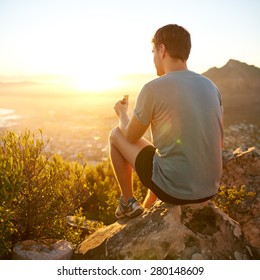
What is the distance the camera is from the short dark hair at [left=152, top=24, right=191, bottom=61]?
10.2 ft

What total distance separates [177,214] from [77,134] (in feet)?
114

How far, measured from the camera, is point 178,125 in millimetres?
3000

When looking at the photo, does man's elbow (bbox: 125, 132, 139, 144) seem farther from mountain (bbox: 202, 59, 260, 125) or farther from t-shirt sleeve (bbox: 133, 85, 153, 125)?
mountain (bbox: 202, 59, 260, 125)

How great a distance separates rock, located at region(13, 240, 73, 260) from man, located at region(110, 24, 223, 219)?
3.81ft

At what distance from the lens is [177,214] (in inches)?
133

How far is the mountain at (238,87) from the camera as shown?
37.9 m

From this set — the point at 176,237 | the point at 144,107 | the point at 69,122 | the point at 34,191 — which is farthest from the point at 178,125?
the point at 69,122

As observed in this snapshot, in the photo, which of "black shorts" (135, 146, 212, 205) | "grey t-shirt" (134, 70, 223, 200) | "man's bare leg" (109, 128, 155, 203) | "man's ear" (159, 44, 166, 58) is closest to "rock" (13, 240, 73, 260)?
"man's bare leg" (109, 128, 155, 203)

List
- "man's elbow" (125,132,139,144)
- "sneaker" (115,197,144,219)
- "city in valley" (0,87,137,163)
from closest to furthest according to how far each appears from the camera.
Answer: "man's elbow" (125,132,139,144), "sneaker" (115,197,144,219), "city in valley" (0,87,137,163)

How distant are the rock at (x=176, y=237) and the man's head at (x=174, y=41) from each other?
1.45 m

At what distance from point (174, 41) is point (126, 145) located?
1127 mm

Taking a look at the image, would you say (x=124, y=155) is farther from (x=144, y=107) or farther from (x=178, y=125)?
(x=178, y=125)

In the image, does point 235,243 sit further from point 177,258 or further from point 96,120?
point 96,120
